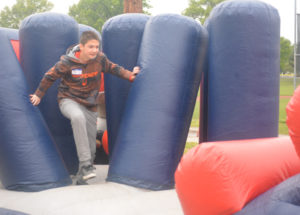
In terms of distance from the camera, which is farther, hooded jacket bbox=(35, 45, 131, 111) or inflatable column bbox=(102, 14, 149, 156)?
inflatable column bbox=(102, 14, 149, 156)

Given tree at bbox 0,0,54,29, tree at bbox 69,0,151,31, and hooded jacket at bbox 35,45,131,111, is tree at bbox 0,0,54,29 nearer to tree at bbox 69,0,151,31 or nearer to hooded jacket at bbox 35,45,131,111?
tree at bbox 69,0,151,31

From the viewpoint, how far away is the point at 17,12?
2850 cm

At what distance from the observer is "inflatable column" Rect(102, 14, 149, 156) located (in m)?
3.03

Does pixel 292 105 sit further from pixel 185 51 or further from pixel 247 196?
pixel 185 51

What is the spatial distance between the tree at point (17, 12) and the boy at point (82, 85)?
27.5 meters

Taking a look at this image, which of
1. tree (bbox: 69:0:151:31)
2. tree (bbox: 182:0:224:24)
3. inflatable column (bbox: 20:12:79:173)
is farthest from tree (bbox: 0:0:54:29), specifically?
inflatable column (bbox: 20:12:79:173)

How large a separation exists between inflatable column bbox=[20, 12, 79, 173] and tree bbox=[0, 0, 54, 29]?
2715 cm

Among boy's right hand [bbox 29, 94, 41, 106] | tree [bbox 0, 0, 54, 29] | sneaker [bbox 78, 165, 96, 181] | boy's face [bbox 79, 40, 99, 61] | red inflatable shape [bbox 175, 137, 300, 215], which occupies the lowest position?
tree [bbox 0, 0, 54, 29]

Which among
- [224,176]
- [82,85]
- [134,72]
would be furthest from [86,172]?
[224,176]

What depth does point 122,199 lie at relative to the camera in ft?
7.47

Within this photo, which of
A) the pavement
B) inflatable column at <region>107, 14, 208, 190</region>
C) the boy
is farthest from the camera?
the boy

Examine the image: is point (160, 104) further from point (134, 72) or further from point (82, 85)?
point (82, 85)

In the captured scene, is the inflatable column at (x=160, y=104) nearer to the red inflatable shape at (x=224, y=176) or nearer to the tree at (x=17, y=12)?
the red inflatable shape at (x=224, y=176)

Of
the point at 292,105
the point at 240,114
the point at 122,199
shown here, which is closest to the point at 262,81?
the point at 240,114
